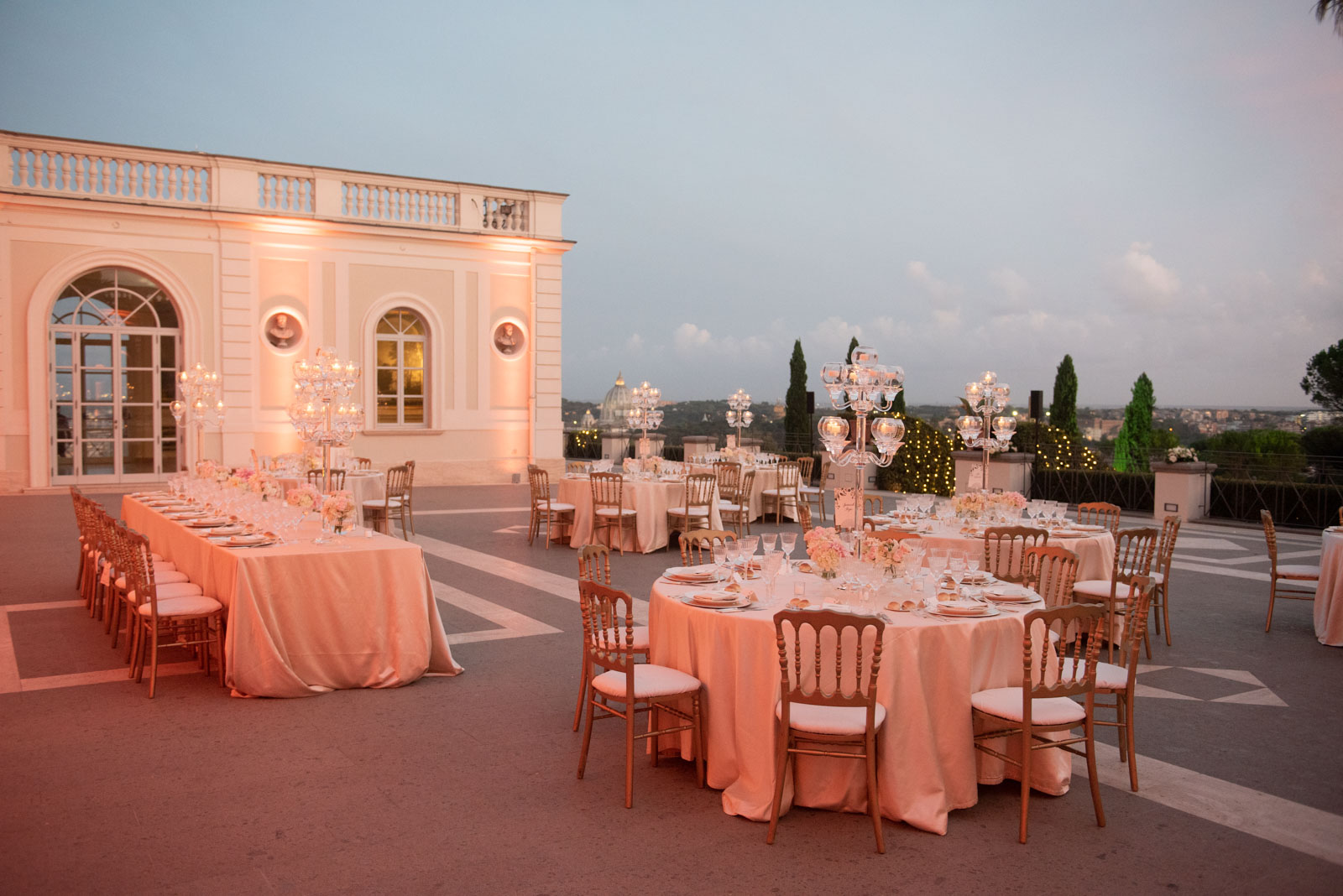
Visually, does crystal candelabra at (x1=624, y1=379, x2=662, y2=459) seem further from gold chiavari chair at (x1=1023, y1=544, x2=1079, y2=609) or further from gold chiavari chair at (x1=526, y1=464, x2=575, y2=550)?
gold chiavari chair at (x1=1023, y1=544, x2=1079, y2=609)

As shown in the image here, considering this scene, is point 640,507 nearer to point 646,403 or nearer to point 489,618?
point 646,403

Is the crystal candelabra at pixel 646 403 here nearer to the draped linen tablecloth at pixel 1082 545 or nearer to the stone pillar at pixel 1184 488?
the draped linen tablecloth at pixel 1082 545

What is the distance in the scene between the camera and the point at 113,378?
52.2 ft

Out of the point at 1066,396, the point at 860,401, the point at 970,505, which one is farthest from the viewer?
the point at 1066,396

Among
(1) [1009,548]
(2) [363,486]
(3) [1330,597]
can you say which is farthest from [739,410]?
(3) [1330,597]

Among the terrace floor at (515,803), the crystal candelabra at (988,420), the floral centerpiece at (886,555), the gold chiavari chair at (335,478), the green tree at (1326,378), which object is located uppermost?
the green tree at (1326,378)

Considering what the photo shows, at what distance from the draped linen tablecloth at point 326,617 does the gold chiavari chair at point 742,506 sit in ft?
22.0

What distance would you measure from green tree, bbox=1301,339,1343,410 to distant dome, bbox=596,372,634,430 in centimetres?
1898

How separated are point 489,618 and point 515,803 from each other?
3502 millimetres

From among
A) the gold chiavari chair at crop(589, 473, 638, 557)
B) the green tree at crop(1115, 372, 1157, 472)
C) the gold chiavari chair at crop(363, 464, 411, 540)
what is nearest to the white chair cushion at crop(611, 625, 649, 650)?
the gold chiavari chair at crop(589, 473, 638, 557)

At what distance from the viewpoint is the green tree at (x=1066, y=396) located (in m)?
20.3

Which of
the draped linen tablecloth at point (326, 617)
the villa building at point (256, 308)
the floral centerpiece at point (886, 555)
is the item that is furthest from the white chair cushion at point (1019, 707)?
the villa building at point (256, 308)

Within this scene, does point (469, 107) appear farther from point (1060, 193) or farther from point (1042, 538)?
point (1042, 538)

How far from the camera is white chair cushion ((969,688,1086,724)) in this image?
362 cm
